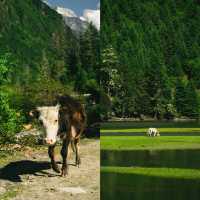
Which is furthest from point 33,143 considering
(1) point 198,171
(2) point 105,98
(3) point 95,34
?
(1) point 198,171

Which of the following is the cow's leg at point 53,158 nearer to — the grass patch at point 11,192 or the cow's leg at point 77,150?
the cow's leg at point 77,150

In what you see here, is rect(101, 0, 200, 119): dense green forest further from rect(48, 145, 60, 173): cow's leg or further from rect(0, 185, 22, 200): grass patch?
rect(0, 185, 22, 200): grass patch

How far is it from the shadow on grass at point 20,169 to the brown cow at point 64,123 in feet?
0.28

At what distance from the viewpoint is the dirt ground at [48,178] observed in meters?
4.07

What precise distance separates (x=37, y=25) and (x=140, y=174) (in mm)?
6675

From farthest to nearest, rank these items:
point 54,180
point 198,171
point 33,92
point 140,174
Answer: point 198,171
point 140,174
point 54,180
point 33,92

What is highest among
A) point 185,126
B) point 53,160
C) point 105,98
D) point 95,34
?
point 95,34

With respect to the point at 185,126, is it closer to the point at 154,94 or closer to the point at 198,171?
the point at 154,94

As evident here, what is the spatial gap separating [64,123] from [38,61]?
42 cm

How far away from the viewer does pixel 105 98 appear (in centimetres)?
→ 405

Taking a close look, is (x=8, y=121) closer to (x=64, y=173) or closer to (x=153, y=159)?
(x=64, y=173)

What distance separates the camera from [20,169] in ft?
13.7

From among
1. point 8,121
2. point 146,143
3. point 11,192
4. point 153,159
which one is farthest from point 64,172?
point 146,143

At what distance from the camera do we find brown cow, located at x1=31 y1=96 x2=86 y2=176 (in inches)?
156
